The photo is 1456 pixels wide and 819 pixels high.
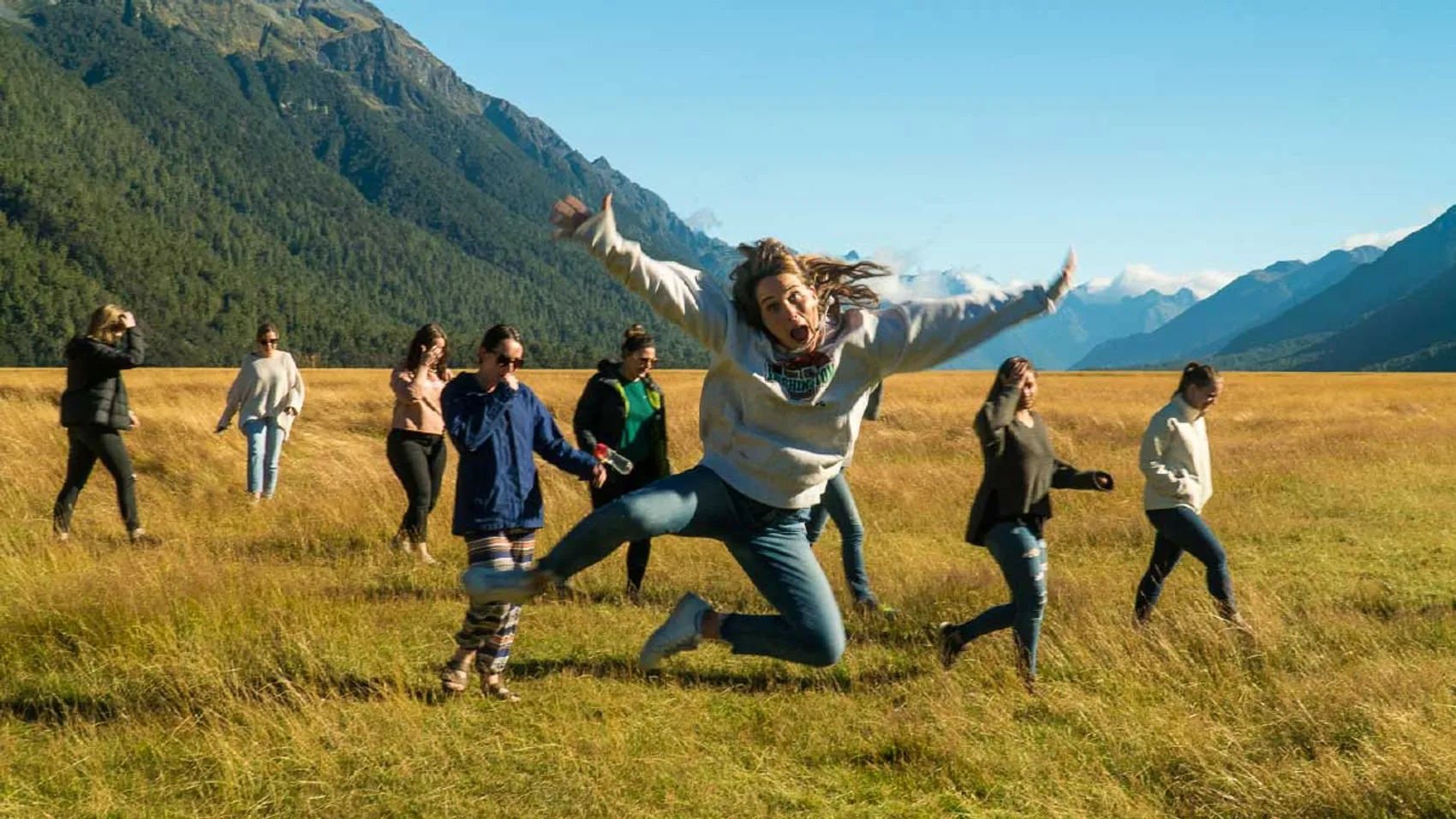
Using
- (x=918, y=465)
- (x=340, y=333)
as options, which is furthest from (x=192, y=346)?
(x=918, y=465)

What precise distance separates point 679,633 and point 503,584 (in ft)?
2.56

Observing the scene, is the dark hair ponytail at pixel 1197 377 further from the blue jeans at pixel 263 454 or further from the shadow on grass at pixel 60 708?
the blue jeans at pixel 263 454

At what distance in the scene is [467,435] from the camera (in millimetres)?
5273

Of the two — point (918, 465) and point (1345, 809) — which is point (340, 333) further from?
point (1345, 809)

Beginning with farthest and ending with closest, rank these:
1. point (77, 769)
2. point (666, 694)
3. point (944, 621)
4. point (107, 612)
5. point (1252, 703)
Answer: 1. point (944, 621)
2. point (107, 612)
3. point (666, 694)
4. point (1252, 703)
5. point (77, 769)

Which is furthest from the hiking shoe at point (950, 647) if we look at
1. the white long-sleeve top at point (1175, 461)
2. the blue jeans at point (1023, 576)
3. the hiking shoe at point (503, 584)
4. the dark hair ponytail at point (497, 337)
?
the dark hair ponytail at point (497, 337)

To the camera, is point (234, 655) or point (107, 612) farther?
point (107, 612)

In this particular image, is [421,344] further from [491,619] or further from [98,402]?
[491,619]

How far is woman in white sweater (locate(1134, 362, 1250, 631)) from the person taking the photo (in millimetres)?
6406

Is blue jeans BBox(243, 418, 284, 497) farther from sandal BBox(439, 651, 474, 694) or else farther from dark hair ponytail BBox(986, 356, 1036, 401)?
dark hair ponytail BBox(986, 356, 1036, 401)

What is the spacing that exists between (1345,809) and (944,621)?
3.26 metres

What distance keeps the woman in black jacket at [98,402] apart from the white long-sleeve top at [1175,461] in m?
7.35

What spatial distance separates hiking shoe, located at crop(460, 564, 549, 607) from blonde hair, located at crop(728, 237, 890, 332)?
1.31 metres

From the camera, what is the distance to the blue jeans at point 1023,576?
5551mm
